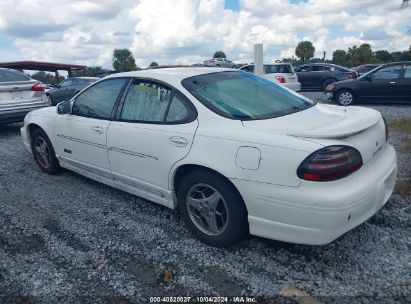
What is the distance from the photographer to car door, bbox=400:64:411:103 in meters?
10.2

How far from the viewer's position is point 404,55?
3391 cm

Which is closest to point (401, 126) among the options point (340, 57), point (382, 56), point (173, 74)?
point (173, 74)

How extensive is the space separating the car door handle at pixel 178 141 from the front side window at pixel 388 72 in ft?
32.1

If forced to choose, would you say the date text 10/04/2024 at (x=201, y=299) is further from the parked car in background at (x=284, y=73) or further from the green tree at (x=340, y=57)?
the green tree at (x=340, y=57)

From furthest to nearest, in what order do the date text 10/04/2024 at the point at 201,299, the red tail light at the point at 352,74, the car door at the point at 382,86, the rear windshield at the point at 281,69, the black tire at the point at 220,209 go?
the red tail light at the point at 352,74
the rear windshield at the point at 281,69
the car door at the point at 382,86
the black tire at the point at 220,209
the date text 10/04/2024 at the point at 201,299

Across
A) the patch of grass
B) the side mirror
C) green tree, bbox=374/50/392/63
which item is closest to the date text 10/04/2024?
the side mirror

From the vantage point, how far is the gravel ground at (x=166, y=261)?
95.3 inches

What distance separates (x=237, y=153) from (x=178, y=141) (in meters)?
0.61

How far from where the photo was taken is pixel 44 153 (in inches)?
195

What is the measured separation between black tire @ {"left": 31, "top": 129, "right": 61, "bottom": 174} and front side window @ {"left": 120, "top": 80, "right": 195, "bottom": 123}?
6.01ft

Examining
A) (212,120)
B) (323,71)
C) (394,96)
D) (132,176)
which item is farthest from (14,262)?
(323,71)

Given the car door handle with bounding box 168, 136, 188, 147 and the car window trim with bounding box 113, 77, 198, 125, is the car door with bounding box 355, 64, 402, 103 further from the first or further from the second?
the car door handle with bounding box 168, 136, 188, 147

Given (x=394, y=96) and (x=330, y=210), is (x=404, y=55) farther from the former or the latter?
(x=330, y=210)

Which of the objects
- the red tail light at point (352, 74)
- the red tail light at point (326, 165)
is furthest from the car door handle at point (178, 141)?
the red tail light at point (352, 74)
